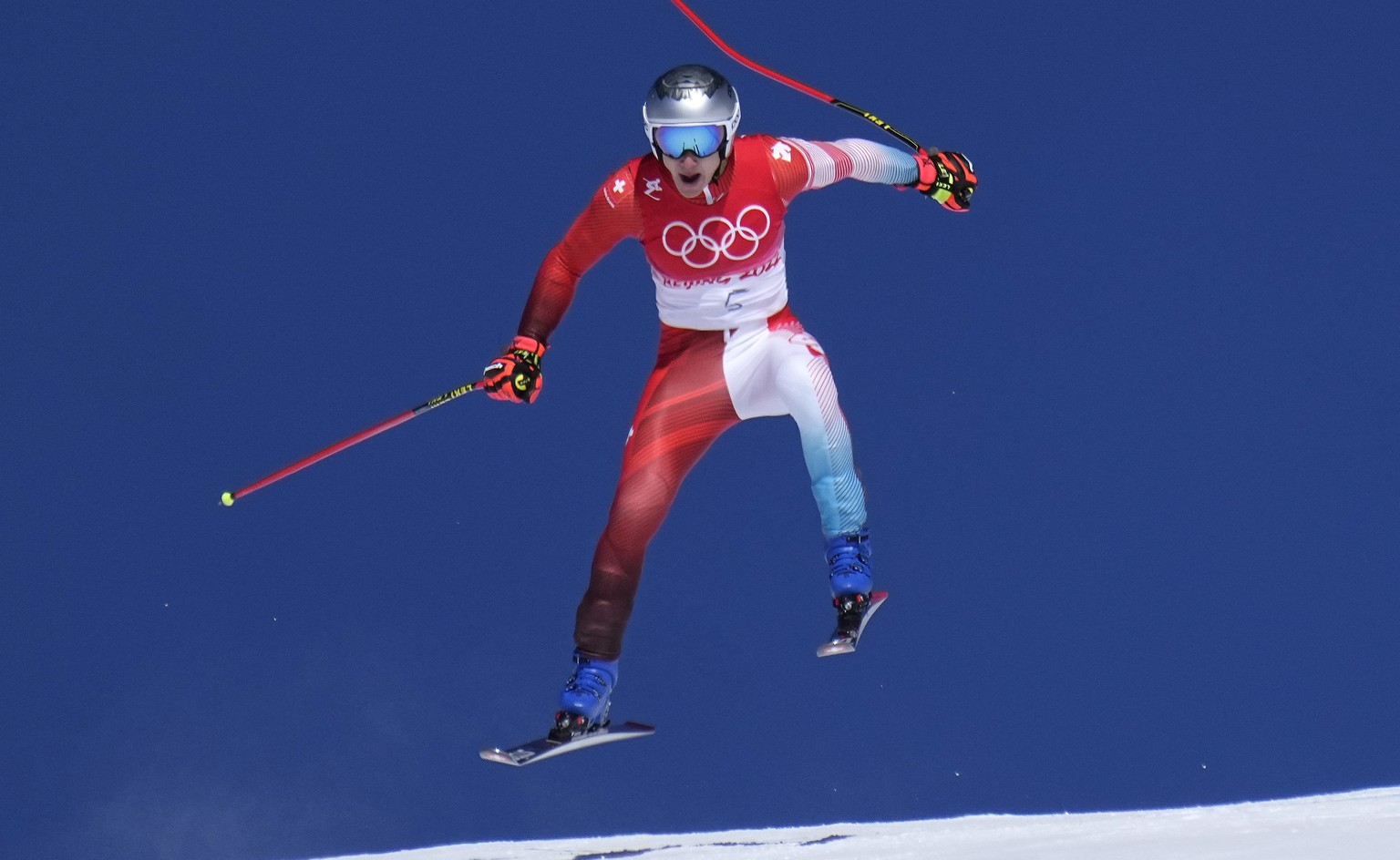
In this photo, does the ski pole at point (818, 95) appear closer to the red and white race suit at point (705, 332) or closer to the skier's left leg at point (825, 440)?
the red and white race suit at point (705, 332)

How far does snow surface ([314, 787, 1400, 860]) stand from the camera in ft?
12.7

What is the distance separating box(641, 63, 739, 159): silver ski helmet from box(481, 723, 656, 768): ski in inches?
48.3

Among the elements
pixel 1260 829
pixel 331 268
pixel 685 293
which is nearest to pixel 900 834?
pixel 1260 829

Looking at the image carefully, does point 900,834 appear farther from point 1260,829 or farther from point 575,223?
point 575,223

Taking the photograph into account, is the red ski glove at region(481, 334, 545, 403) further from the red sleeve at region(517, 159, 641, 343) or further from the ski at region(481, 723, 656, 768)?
the ski at region(481, 723, 656, 768)

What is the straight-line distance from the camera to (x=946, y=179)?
4.82 meters

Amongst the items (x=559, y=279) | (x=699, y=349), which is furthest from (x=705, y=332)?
(x=559, y=279)

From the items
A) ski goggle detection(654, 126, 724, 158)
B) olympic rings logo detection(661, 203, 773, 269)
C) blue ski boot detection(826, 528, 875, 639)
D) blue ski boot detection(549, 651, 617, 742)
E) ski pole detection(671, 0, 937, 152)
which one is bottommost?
blue ski boot detection(549, 651, 617, 742)

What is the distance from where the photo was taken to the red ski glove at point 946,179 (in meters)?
4.81

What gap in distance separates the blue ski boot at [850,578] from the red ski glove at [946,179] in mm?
827

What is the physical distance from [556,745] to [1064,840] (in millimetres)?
Result: 1069

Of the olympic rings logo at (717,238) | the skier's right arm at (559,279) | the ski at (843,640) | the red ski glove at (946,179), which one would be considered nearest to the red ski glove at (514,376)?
the skier's right arm at (559,279)

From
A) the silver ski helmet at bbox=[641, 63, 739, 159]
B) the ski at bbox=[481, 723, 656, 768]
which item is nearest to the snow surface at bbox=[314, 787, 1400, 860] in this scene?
the ski at bbox=[481, 723, 656, 768]

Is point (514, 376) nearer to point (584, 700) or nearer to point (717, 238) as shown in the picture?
point (717, 238)
